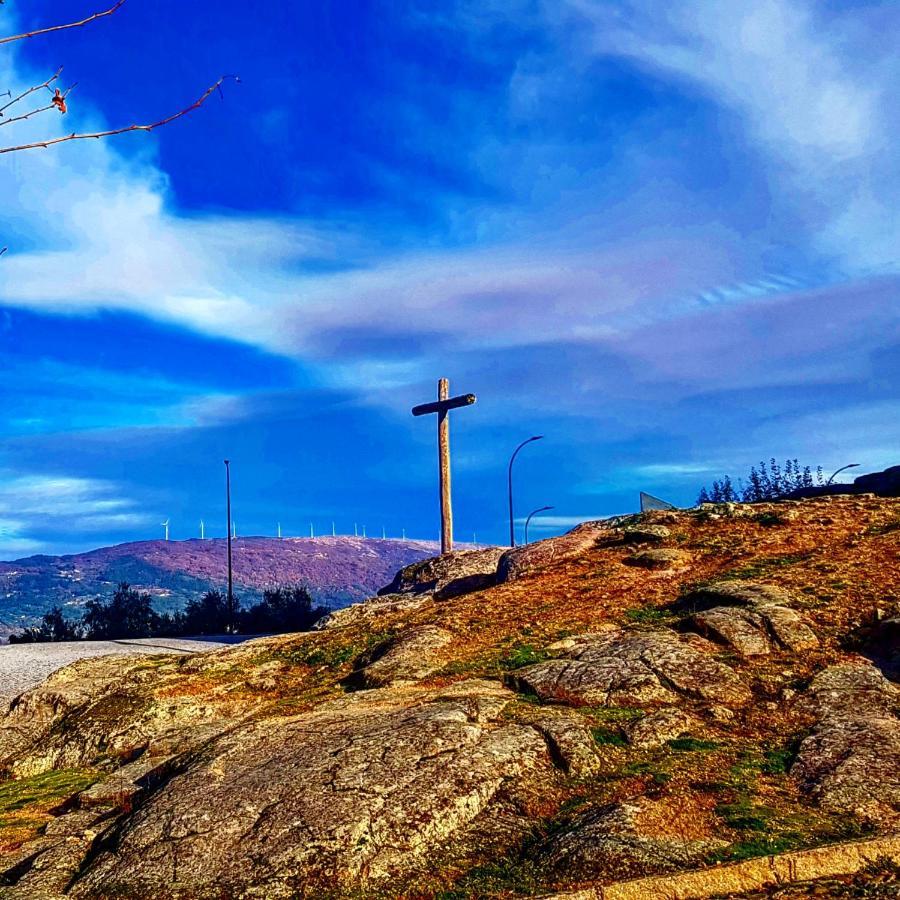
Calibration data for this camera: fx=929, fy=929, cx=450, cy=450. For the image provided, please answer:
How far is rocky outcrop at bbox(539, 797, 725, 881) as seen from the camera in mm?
6977

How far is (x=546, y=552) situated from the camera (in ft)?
59.8

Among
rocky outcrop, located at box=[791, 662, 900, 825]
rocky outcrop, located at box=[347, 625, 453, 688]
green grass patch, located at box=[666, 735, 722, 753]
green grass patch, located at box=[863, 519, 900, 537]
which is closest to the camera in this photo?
rocky outcrop, located at box=[791, 662, 900, 825]

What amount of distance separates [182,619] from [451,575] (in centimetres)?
2809

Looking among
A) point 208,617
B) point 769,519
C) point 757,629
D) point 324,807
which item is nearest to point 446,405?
point 769,519

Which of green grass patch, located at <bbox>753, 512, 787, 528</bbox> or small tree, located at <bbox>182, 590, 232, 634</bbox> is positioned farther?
small tree, located at <bbox>182, 590, 232, 634</bbox>

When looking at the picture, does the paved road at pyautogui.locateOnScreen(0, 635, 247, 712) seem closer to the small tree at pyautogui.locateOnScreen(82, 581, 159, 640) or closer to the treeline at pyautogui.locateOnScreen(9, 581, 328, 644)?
the treeline at pyautogui.locateOnScreen(9, 581, 328, 644)

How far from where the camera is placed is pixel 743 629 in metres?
12.2

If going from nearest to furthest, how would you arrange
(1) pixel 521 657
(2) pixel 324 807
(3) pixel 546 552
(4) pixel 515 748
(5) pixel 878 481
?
1. (2) pixel 324 807
2. (4) pixel 515 748
3. (1) pixel 521 657
4. (3) pixel 546 552
5. (5) pixel 878 481

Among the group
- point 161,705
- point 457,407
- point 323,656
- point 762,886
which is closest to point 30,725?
point 161,705

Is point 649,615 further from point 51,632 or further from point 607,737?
point 51,632

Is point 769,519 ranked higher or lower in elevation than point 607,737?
higher

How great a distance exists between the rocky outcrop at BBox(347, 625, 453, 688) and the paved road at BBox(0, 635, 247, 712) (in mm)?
9367

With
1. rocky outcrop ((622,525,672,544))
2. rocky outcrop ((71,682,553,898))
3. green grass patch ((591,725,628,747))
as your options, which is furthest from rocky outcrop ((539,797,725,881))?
rocky outcrop ((622,525,672,544))

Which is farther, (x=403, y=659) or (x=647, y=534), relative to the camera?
(x=647, y=534)
